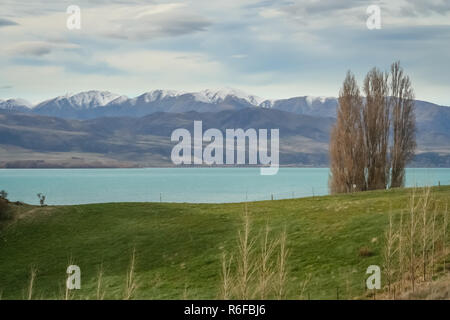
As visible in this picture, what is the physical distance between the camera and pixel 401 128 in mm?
47031

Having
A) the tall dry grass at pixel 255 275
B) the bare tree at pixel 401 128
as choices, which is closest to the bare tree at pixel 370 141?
the bare tree at pixel 401 128

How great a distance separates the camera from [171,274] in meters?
22.0

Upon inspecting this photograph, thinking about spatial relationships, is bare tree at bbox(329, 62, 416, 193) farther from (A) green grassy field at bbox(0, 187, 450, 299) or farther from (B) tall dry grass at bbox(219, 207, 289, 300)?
(B) tall dry grass at bbox(219, 207, 289, 300)

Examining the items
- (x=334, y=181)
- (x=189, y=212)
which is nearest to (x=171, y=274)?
(x=189, y=212)

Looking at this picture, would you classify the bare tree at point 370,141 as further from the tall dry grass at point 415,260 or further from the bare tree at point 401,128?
the tall dry grass at point 415,260

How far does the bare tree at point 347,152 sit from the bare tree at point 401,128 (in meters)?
3.43

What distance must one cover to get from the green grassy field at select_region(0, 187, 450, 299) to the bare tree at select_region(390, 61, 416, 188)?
469 inches

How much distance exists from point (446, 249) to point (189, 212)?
693 inches

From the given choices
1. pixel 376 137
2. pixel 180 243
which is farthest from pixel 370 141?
pixel 180 243

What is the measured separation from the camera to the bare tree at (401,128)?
4487 cm

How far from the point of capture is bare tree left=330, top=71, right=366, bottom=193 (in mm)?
43469

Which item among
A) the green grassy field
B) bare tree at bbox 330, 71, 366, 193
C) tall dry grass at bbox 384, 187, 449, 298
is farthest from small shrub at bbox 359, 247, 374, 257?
bare tree at bbox 330, 71, 366, 193
